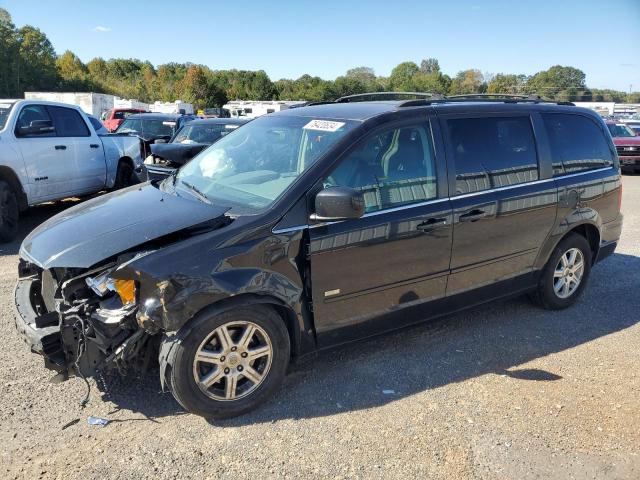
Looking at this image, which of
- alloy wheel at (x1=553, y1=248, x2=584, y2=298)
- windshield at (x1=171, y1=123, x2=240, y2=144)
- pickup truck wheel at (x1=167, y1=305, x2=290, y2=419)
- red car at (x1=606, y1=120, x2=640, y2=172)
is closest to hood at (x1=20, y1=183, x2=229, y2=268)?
pickup truck wheel at (x1=167, y1=305, x2=290, y2=419)

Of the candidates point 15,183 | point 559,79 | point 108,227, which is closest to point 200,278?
point 108,227

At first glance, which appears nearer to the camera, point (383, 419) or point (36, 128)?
point (383, 419)

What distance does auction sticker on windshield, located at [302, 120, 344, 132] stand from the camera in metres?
3.68

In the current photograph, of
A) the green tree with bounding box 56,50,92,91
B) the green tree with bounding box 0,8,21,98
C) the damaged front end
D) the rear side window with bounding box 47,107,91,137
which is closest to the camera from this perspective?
the damaged front end

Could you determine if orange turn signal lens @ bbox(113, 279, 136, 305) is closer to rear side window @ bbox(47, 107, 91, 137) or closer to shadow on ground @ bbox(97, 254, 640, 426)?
shadow on ground @ bbox(97, 254, 640, 426)

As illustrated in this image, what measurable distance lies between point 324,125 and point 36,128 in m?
5.15

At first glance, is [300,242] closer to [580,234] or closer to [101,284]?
[101,284]

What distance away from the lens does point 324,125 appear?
378 centimetres

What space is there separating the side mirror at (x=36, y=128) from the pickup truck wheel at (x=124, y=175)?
2.32m

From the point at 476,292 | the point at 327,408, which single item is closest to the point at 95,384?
the point at 327,408

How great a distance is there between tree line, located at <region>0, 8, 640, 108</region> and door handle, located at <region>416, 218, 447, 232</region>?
45.8m

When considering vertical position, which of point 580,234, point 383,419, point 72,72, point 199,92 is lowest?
point 383,419

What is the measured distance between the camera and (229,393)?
316 centimetres

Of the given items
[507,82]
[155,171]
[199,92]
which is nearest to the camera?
[155,171]
